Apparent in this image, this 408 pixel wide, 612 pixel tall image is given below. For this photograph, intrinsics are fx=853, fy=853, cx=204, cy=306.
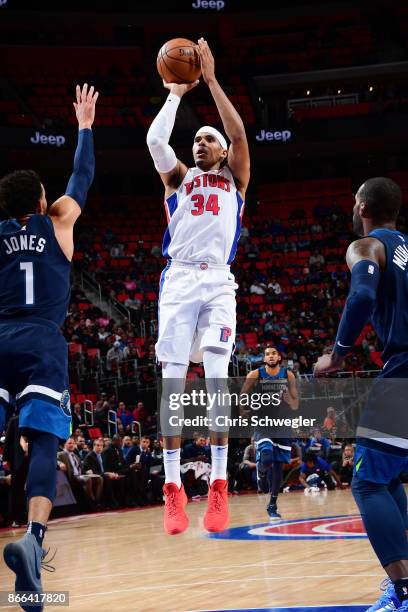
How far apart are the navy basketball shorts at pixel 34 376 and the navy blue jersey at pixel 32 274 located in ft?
0.32

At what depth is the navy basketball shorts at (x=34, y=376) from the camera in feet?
15.5

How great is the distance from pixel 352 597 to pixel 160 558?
3539mm

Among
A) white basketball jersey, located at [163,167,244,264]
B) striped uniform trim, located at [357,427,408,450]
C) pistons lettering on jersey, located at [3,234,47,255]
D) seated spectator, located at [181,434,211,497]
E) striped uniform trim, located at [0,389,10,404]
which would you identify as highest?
white basketball jersey, located at [163,167,244,264]

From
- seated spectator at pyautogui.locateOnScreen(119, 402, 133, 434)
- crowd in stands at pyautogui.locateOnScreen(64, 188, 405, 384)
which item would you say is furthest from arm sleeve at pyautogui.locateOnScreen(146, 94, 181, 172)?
crowd in stands at pyautogui.locateOnScreen(64, 188, 405, 384)

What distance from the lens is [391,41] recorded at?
101 ft

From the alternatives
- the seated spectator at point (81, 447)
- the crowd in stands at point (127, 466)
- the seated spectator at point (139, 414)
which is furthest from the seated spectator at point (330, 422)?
the seated spectator at point (81, 447)

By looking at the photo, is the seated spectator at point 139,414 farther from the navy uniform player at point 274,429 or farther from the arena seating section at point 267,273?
the navy uniform player at point 274,429

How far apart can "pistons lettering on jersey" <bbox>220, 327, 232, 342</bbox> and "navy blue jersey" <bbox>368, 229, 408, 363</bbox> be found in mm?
1483

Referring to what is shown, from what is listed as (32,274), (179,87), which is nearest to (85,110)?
(179,87)

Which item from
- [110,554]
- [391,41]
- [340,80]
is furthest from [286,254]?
[110,554]

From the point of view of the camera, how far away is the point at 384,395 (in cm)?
491

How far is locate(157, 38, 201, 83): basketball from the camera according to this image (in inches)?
245

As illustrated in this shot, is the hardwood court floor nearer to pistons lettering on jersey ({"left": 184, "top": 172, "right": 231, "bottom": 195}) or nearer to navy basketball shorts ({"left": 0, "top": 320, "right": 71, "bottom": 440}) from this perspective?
navy basketball shorts ({"left": 0, "top": 320, "right": 71, "bottom": 440})

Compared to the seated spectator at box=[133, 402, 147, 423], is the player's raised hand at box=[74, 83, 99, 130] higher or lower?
higher
